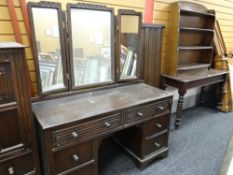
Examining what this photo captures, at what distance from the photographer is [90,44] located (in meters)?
1.79

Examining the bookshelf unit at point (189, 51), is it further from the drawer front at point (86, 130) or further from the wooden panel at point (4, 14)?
the wooden panel at point (4, 14)

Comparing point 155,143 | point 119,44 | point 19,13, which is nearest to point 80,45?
point 119,44

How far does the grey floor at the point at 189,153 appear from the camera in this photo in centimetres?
193

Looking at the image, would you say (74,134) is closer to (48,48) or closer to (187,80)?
(48,48)

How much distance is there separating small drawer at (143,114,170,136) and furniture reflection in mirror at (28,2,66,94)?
885 millimetres

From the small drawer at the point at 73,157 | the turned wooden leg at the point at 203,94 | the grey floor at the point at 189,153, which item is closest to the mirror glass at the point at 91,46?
the small drawer at the point at 73,157

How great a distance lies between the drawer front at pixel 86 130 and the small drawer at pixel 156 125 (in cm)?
37

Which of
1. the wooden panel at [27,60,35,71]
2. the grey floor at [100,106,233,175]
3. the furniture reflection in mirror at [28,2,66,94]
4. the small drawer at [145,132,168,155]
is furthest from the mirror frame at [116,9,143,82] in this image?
the grey floor at [100,106,233,175]

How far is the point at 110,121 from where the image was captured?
4.96 ft

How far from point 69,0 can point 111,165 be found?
170cm

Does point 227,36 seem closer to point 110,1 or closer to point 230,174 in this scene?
point 110,1

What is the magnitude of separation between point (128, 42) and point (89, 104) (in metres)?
0.85

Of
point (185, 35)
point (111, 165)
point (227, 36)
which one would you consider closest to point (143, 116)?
point (111, 165)

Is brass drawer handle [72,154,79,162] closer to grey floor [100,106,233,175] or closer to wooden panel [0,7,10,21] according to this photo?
grey floor [100,106,233,175]
